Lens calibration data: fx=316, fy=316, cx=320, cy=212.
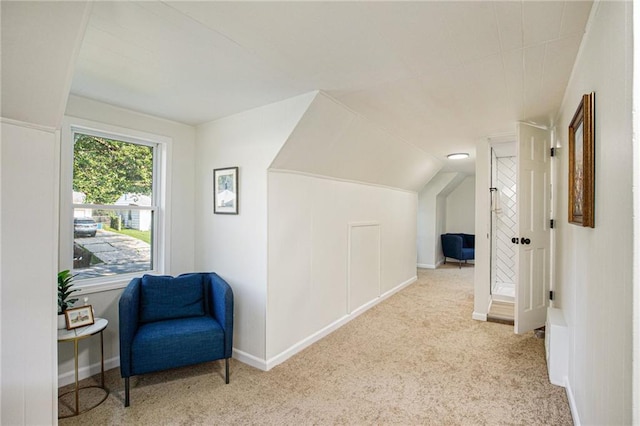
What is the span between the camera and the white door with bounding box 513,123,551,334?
313cm

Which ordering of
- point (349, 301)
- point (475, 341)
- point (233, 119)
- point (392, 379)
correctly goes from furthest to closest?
1. point (349, 301)
2. point (475, 341)
3. point (233, 119)
4. point (392, 379)

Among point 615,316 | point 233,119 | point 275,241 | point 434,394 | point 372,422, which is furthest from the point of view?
point 233,119

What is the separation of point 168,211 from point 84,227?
67 centimetres

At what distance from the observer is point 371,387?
2.31m

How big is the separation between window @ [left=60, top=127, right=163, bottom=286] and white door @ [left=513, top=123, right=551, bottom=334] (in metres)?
3.54

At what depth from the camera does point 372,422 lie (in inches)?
75.7

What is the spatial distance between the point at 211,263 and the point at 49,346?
167cm

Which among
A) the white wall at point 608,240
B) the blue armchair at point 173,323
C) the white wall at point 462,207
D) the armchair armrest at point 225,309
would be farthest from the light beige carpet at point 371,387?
the white wall at point 462,207

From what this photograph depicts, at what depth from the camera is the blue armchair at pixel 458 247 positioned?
7125 mm

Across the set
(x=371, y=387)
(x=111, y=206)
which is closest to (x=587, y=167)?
(x=371, y=387)

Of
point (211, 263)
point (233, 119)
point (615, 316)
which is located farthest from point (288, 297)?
point (615, 316)

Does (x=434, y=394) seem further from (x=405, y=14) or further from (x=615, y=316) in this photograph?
(x=405, y=14)

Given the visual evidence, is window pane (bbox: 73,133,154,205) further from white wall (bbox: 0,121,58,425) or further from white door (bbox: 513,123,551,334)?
white door (bbox: 513,123,551,334)

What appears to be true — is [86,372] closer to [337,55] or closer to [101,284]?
[101,284]
